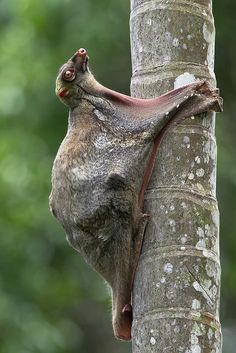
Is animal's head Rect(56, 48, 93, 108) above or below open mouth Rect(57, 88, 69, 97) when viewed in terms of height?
above

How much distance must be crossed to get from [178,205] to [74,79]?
0.86 meters

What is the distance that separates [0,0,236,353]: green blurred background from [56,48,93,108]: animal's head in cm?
678

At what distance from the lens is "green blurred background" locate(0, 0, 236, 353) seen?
13.2m

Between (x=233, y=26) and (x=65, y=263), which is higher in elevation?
(x=233, y=26)

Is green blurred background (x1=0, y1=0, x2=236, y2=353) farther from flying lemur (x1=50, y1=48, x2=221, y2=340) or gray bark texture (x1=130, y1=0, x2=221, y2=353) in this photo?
gray bark texture (x1=130, y1=0, x2=221, y2=353)

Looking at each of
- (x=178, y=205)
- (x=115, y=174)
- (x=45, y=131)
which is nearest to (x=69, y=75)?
(x=115, y=174)

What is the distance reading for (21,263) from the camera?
13312 mm

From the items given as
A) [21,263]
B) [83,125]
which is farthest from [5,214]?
[83,125]

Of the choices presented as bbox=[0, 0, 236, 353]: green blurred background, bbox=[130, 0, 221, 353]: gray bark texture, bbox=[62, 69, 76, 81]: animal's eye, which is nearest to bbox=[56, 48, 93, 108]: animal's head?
bbox=[62, 69, 76, 81]: animal's eye

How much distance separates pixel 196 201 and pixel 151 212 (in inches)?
8.0

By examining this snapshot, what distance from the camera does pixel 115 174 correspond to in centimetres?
566

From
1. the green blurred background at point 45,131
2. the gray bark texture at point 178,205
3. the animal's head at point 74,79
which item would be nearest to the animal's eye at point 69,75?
the animal's head at point 74,79

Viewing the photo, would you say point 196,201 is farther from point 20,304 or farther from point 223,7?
point 223,7

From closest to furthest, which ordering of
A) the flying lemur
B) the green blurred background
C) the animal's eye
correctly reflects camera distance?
the flying lemur < the animal's eye < the green blurred background
